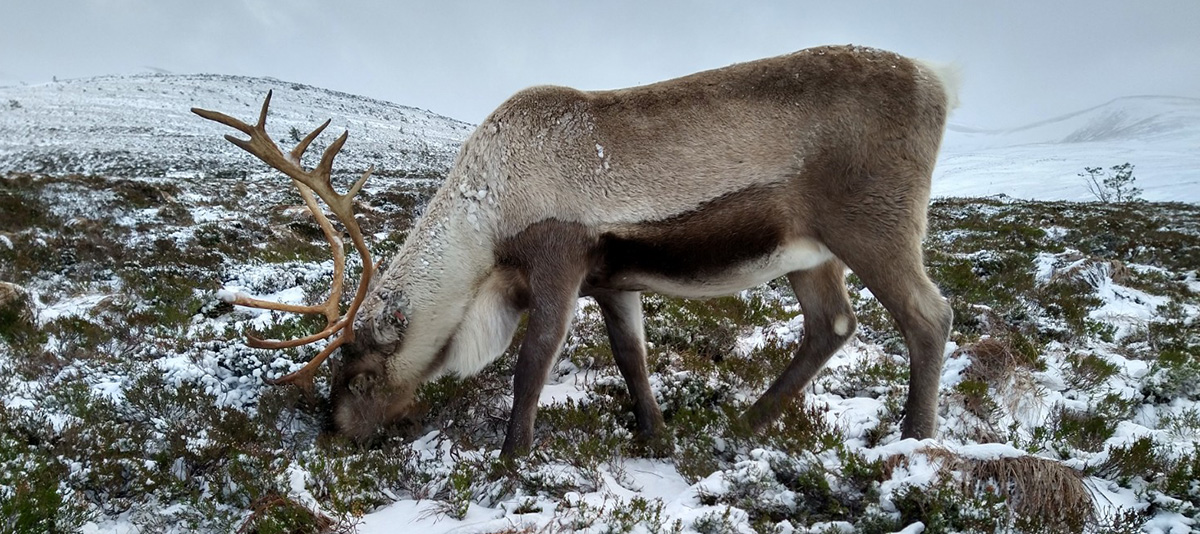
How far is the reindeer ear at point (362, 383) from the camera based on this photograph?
12.3ft

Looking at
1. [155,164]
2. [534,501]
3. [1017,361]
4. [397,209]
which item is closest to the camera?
[534,501]

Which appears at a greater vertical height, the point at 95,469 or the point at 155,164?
the point at 155,164

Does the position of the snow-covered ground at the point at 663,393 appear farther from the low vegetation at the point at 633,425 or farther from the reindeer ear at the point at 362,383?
the reindeer ear at the point at 362,383

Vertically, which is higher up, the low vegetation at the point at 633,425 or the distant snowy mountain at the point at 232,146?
the distant snowy mountain at the point at 232,146

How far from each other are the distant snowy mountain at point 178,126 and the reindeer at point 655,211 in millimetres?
25704

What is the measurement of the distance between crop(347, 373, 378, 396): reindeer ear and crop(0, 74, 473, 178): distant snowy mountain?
25.5m

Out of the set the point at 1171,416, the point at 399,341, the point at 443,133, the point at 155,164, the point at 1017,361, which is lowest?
the point at 1171,416

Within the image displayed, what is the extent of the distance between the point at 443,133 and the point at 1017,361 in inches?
2033

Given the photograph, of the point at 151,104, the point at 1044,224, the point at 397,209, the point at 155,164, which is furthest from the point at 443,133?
the point at 1044,224

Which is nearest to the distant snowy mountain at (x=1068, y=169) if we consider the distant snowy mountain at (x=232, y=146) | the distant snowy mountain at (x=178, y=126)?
the distant snowy mountain at (x=232, y=146)

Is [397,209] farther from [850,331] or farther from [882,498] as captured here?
[882,498]

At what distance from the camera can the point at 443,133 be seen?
52.4 meters

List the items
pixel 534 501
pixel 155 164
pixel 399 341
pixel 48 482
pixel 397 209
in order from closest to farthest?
pixel 534 501
pixel 48 482
pixel 399 341
pixel 397 209
pixel 155 164

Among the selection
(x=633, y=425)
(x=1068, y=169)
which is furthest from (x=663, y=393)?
(x=1068, y=169)
